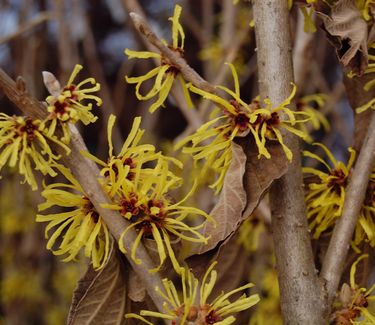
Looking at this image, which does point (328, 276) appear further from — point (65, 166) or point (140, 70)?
point (140, 70)

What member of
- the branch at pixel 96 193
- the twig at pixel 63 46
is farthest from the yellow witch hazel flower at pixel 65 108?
the twig at pixel 63 46

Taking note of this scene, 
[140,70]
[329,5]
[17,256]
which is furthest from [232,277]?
[140,70]

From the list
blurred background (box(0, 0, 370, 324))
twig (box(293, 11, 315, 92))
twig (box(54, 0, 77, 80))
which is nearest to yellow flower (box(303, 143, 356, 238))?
blurred background (box(0, 0, 370, 324))

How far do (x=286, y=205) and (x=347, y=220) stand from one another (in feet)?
0.25

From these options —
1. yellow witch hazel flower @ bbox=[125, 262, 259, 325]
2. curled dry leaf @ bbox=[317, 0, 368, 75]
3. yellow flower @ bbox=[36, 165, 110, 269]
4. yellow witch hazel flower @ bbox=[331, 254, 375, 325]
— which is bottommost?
yellow witch hazel flower @ bbox=[331, 254, 375, 325]

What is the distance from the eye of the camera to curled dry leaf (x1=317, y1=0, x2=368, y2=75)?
0.77m

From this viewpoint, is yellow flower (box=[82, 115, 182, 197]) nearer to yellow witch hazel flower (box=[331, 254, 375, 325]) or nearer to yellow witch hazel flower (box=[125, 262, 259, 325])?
yellow witch hazel flower (box=[125, 262, 259, 325])

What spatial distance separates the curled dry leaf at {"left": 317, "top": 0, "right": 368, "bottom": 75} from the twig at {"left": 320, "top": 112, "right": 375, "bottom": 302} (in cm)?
9

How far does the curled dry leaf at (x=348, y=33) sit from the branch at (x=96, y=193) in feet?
1.01

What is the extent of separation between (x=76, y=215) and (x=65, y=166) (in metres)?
Answer: 0.06

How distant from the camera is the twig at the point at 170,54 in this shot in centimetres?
74

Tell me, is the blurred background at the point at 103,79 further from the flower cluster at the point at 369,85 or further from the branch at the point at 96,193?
the branch at the point at 96,193

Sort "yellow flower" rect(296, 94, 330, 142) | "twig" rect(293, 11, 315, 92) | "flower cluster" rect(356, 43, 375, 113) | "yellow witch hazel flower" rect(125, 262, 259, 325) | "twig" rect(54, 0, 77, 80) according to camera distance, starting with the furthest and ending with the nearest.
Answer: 1. "twig" rect(54, 0, 77, 80)
2. "twig" rect(293, 11, 315, 92)
3. "yellow flower" rect(296, 94, 330, 142)
4. "flower cluster" rect(356, 43, 375, 113)
5. "yellow witch hazel flower" rect(125, 262, 259, 325)

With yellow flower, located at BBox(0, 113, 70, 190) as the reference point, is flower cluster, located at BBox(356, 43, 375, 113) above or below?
below
